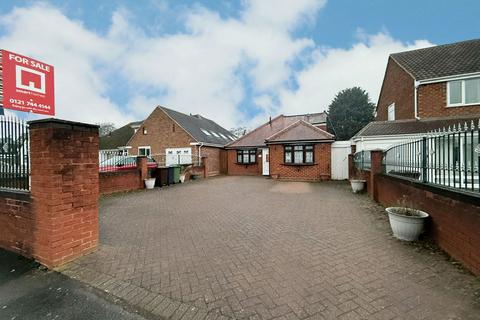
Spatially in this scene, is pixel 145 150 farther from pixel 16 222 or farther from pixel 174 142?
pixel 16 222

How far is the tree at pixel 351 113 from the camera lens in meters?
36.4

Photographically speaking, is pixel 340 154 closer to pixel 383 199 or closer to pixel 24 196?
pixel 383 199

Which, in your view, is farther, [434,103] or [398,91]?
[398,91]

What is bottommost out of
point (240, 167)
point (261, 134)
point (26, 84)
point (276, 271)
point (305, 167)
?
point (276, 271)

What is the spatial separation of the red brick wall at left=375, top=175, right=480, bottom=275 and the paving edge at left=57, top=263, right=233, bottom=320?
10.9 feet

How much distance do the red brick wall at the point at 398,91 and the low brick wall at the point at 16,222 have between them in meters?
17.5

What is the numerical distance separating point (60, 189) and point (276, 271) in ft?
11.1

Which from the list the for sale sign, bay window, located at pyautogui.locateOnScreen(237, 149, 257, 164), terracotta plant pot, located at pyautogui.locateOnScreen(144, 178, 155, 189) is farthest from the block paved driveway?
bay window, located at pyautogui.locateOnScreen(237, 149, 257, 164)

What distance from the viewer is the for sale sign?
25.6 ft

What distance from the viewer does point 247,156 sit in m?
22.3

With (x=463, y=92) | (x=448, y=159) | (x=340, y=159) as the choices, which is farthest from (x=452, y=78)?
(x=448, y=159)

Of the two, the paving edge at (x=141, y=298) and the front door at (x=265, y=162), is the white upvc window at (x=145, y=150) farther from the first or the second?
the paving edge at (x=141, y=298)

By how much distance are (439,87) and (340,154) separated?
21.2 ft

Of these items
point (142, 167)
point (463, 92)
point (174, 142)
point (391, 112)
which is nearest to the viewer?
→ point (142, 167)
